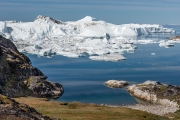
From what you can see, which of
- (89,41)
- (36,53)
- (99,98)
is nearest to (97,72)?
(99,98)

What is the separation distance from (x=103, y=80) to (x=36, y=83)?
2517cm

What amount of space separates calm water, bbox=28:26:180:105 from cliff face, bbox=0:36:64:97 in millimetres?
4266

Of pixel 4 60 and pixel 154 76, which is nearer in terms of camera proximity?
pixel 4 60

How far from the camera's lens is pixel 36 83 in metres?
76.0

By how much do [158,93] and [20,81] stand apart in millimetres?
33305

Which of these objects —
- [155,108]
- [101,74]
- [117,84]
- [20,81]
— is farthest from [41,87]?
[101,74]

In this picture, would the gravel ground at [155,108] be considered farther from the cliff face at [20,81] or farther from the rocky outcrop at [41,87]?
the cliff face at [20,81]

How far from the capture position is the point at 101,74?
105 meters

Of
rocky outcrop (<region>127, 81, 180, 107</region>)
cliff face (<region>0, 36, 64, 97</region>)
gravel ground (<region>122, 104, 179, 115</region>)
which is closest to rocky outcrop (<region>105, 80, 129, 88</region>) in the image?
rocky outcrop (<region>127, 81, 180, 107</region>)

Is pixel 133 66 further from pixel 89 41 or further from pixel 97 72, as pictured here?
pixel 89 41

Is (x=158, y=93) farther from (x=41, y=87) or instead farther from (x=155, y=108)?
(x=41, y=87)

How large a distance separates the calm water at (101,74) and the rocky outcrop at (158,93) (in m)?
2.79

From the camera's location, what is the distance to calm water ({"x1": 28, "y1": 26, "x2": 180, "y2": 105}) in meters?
75.9

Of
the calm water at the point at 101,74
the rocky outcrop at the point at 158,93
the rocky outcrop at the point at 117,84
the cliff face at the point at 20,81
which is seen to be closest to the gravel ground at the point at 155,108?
the rocky outcrop at the point at 158,93
